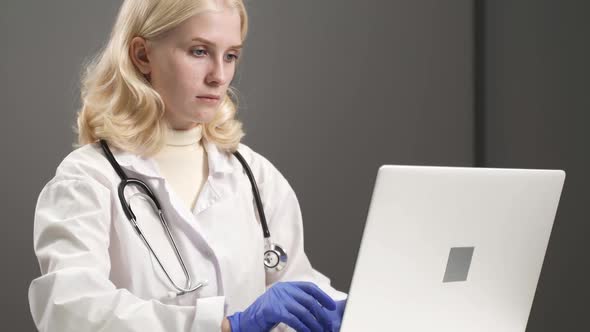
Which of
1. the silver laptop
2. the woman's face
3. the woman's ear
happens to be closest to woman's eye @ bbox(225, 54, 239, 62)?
the woman's face

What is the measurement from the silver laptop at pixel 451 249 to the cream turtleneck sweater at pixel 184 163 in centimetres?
57

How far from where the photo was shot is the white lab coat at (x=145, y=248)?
1.22 m

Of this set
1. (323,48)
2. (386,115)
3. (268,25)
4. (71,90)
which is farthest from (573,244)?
(71,90)

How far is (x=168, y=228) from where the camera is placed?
1421mm

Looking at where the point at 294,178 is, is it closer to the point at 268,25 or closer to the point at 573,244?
the point at 268,25

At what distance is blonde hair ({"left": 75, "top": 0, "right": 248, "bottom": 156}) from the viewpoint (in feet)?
4.69

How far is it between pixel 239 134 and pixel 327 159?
0.98m

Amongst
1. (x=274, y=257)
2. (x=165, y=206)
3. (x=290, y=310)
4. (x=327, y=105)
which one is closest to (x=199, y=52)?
(x=165, y=206)

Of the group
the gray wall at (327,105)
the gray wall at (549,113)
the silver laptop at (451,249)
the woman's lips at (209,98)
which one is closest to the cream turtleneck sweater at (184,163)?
the woman's lips at (209,98)

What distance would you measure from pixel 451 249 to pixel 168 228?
57cm

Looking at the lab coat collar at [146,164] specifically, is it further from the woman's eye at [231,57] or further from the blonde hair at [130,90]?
the woman's eye at [231,57]

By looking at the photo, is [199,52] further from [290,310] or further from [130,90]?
[290,310]

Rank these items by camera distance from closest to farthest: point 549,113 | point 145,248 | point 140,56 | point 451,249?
point 451,249, point 145,248, point 140,56, point 549,113

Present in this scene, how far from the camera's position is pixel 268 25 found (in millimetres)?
2475
